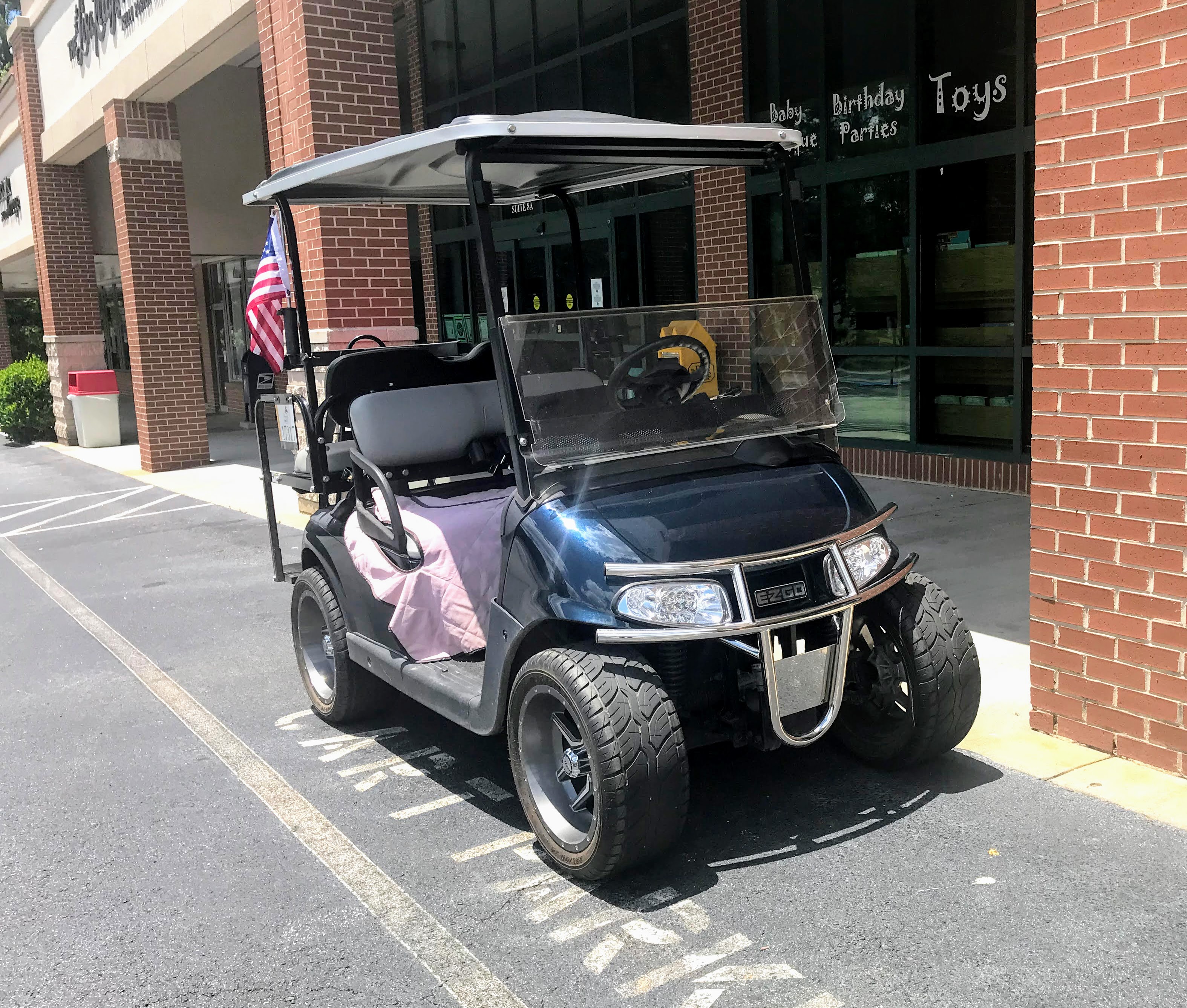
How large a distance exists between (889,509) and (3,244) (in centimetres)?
2517

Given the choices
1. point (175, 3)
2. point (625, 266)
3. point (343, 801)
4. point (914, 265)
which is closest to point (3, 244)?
point (175, 3)

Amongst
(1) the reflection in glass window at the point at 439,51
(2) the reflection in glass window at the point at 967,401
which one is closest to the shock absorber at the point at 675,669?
(2) the reflection in glass window at the point at 967,401

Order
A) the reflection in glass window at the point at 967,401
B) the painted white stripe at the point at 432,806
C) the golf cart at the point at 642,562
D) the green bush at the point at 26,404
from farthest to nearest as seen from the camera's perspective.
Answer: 1. the green bush at the point at 26,404
2. the reflection in glass window at the point at 967,401
3. the painted white stripe at the point at 432,806
4. the golf cart at the point at 642,562

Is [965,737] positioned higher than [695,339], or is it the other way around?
[695,339]

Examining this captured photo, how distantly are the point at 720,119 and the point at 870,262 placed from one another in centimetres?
215

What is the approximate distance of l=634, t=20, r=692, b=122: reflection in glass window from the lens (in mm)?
11930

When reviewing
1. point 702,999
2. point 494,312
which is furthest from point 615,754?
point 494,312

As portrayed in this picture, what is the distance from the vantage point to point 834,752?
438cm

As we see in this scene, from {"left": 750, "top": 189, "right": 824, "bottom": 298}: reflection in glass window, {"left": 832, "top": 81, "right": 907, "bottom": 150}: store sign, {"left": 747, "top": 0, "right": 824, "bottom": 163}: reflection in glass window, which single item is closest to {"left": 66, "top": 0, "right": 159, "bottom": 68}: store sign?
{"left": 747, "top": 0, "right": 824, "bottom": 163}: reflection in glass window

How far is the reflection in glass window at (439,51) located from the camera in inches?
642

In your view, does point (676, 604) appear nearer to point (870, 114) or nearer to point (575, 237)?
point (575, 237)

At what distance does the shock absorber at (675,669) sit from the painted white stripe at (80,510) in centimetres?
928

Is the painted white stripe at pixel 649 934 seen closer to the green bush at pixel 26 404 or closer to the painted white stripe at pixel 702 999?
the painted white stripe at pixel 702 999

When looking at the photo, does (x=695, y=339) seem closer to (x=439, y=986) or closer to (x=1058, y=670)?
(x=1058, y=670)
